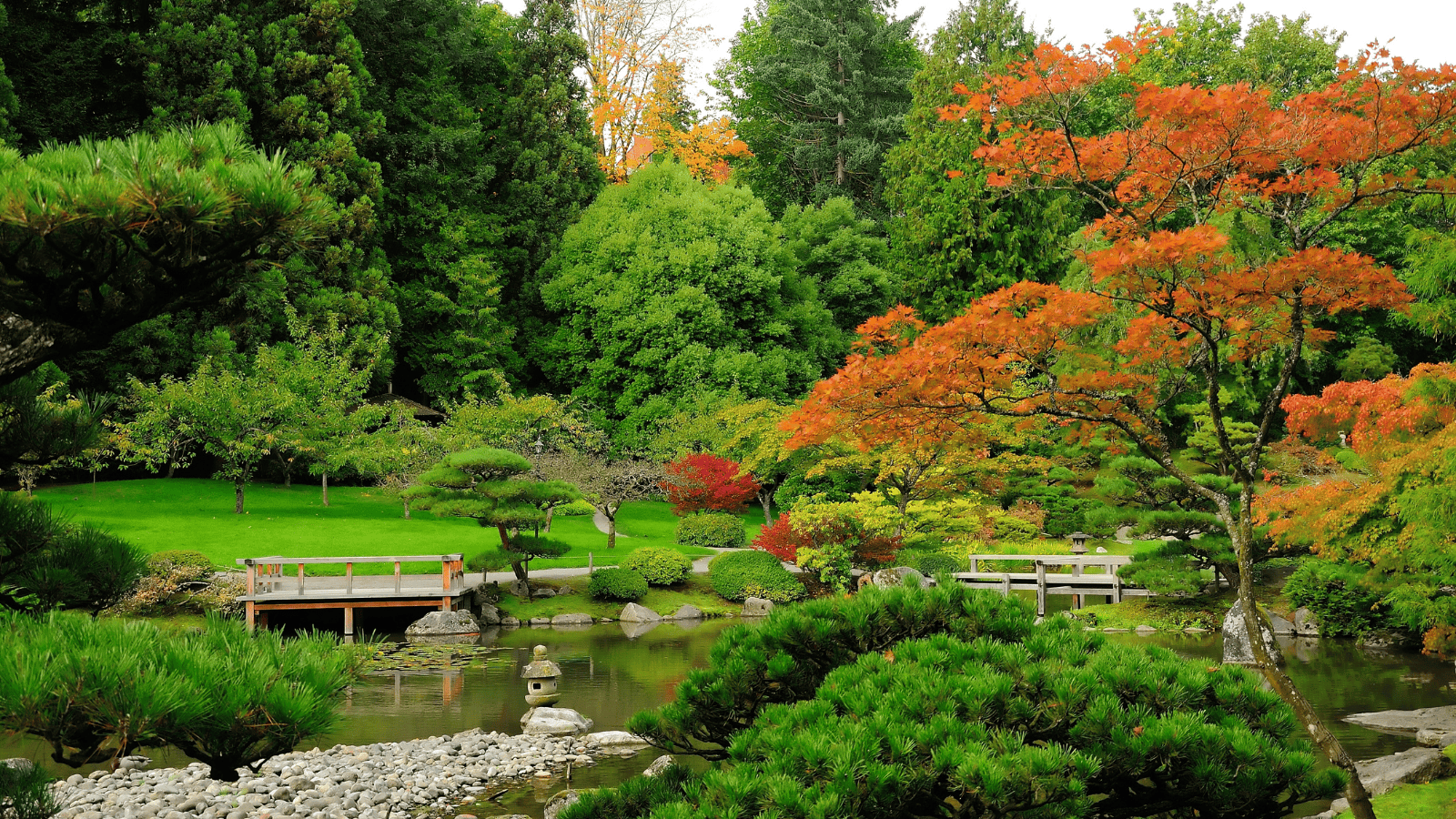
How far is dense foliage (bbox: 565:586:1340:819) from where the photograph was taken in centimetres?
343

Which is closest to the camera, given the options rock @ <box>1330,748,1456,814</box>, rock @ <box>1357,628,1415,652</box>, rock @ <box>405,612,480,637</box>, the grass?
rock @ <box>1330,748,1456,814</box>

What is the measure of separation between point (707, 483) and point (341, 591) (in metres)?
Result: 8.24

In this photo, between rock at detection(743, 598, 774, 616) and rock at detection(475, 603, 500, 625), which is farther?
rock at detection(743, 598, 774, 616)

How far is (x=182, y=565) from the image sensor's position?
13938mm

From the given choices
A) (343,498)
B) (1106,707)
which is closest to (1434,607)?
(1106,707)

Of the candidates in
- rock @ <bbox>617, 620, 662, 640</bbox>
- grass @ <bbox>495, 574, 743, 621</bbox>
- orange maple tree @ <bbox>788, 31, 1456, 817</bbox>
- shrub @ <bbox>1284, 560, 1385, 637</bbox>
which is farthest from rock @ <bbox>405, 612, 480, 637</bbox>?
shrub @ <bbox>1284, 560, 1385, 637</bbox>

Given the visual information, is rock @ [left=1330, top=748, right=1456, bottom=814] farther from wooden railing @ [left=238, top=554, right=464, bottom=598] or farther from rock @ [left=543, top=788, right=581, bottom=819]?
wooden railing @ [left=238, top=554, right=464, bottom=598]

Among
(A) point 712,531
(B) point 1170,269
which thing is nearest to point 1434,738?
(B) point 1170,269

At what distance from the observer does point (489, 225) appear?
27109 millimetres

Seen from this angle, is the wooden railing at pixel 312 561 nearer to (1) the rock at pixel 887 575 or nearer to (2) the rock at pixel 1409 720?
(1) the rock at pixel 887 575

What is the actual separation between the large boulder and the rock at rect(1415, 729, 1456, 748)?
5.84 metres

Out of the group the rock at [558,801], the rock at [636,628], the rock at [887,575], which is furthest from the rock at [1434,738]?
the rock at [636,628]

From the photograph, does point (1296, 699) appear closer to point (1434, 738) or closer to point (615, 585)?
point (1434, 738)

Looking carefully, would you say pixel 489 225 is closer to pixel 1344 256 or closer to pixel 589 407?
pixel 589 407
